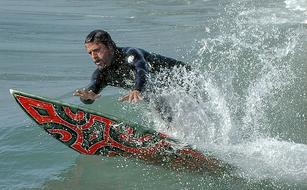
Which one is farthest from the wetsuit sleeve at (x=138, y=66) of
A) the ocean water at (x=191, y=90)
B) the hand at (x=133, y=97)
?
the ocean water at (x=191, y=90)

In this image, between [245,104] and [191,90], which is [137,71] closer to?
[191,90]

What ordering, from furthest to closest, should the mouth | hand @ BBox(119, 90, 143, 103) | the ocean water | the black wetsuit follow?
1. the ocean water
2. the black wetsuit
3. the mouth
4. hand @ BBox(119, 90, 143, 103)

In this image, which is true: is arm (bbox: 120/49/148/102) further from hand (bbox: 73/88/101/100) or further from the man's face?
hand (bbox: 73/88/101/100)

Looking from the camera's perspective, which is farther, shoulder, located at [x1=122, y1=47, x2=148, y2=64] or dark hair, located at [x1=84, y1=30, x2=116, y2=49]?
shoulder, located at [x1=122, y1=47, x2=148, y2=64]

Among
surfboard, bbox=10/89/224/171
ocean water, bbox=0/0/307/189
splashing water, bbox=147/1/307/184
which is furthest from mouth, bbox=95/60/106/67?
ocean water, bbox=0/0/307/189

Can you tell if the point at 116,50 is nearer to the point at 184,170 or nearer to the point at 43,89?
the point at 184,170

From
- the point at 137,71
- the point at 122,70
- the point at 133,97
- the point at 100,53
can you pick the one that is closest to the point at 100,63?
the point at 100,53

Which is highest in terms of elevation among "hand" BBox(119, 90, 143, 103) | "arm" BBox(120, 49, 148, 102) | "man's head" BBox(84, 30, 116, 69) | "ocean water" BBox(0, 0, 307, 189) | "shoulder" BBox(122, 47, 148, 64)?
"man's head" BBox(84, 30, 116, 69)

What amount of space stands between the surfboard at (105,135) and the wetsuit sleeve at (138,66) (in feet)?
2.35

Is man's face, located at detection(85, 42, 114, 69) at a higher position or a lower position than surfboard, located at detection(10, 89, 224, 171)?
higher

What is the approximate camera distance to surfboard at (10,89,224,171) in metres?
7.09

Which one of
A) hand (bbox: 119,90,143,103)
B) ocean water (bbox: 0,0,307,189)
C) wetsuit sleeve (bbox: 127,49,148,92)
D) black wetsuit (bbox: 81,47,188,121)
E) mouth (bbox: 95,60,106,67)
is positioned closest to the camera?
hand (bbox: 119,90,143,103)

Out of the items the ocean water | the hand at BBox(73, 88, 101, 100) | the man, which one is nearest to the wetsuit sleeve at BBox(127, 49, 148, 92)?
the man

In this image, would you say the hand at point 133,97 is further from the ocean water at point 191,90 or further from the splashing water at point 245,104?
the ocean water at point 191,90
